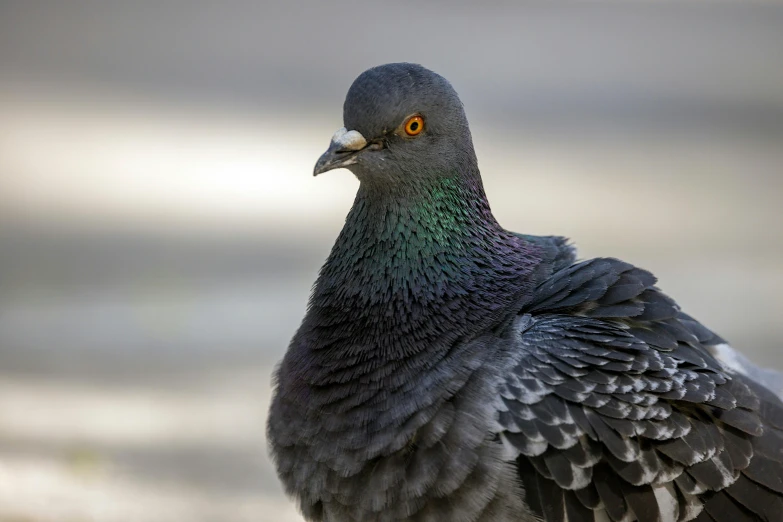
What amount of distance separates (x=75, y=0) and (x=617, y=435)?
6259 mm

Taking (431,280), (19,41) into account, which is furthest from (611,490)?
(19,41)

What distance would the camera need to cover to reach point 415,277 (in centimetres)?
340

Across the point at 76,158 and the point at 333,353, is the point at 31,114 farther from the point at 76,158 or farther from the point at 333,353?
the point at 333,353

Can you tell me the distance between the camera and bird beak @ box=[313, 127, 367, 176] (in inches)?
128

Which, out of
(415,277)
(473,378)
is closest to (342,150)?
(415,277)

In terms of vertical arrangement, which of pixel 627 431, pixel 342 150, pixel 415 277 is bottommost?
pixel 627 431

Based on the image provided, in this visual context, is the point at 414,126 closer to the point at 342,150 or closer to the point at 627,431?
the point at 342,150

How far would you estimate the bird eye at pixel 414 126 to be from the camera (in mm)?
3342

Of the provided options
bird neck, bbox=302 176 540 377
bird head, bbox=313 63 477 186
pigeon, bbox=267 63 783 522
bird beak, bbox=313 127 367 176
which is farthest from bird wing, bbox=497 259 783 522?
bird beak, bbox=313 127 367 176

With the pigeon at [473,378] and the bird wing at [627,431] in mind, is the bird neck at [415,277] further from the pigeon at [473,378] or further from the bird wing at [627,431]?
the bird wing at [627,431]

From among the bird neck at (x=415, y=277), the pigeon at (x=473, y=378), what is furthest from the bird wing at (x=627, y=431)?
the bird neck at (x=415, y=277)

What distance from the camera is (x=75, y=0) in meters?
7.73

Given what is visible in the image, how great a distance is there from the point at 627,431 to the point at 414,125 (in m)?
1.24

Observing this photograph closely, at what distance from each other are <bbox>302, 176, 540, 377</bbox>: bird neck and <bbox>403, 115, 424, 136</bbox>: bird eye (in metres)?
0.19
